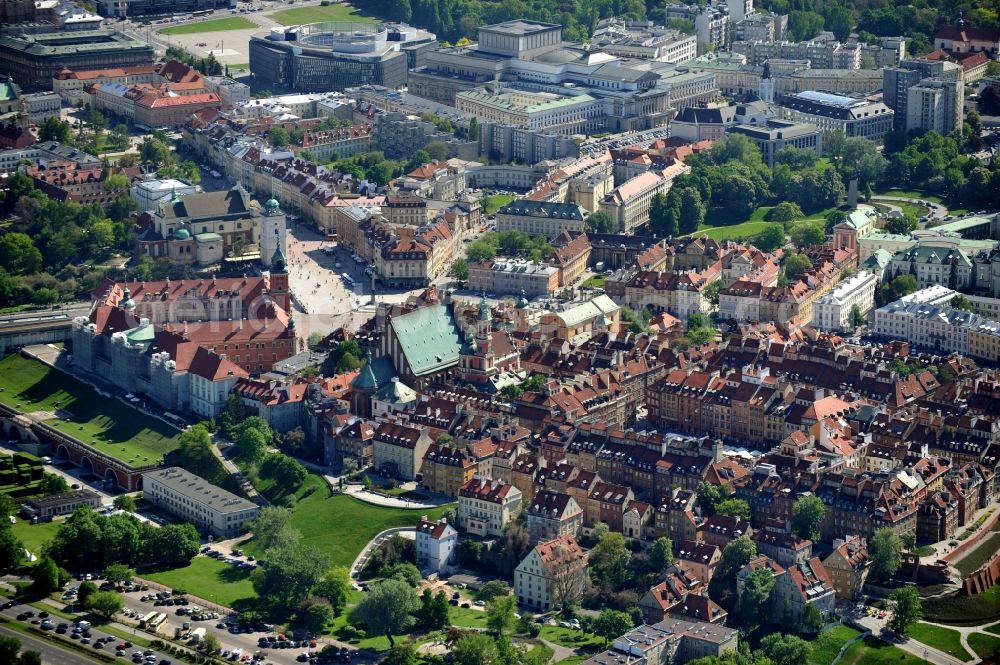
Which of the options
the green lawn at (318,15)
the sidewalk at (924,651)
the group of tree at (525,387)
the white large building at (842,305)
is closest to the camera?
the sidewalk at (924,651)

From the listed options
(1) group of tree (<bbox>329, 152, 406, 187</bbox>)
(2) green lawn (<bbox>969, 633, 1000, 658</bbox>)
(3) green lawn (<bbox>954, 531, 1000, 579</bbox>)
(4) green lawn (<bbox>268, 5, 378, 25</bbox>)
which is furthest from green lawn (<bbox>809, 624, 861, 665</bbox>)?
(4) green lawn (<bbox>268, 5, 378, 25</bbox>)

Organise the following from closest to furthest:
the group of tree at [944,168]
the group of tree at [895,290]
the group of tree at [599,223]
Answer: the group of tree at [895,290] → the group of tree at [599,223] → the group of tree at [944,168]

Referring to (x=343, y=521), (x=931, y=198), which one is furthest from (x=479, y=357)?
(x=931, y=198)

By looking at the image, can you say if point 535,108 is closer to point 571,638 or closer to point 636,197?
point 636,197

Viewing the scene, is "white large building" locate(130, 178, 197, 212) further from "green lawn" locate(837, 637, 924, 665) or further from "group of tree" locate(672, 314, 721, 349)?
"green lawn" locate(837, 637, 924, 665)

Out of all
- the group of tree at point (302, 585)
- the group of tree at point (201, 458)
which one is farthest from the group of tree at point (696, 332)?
the group of tree at point (302, 585)

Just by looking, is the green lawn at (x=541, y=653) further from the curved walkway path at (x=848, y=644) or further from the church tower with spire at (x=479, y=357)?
the church tower with spire at (x=479, y=357)

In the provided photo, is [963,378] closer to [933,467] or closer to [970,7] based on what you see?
[933,467]
